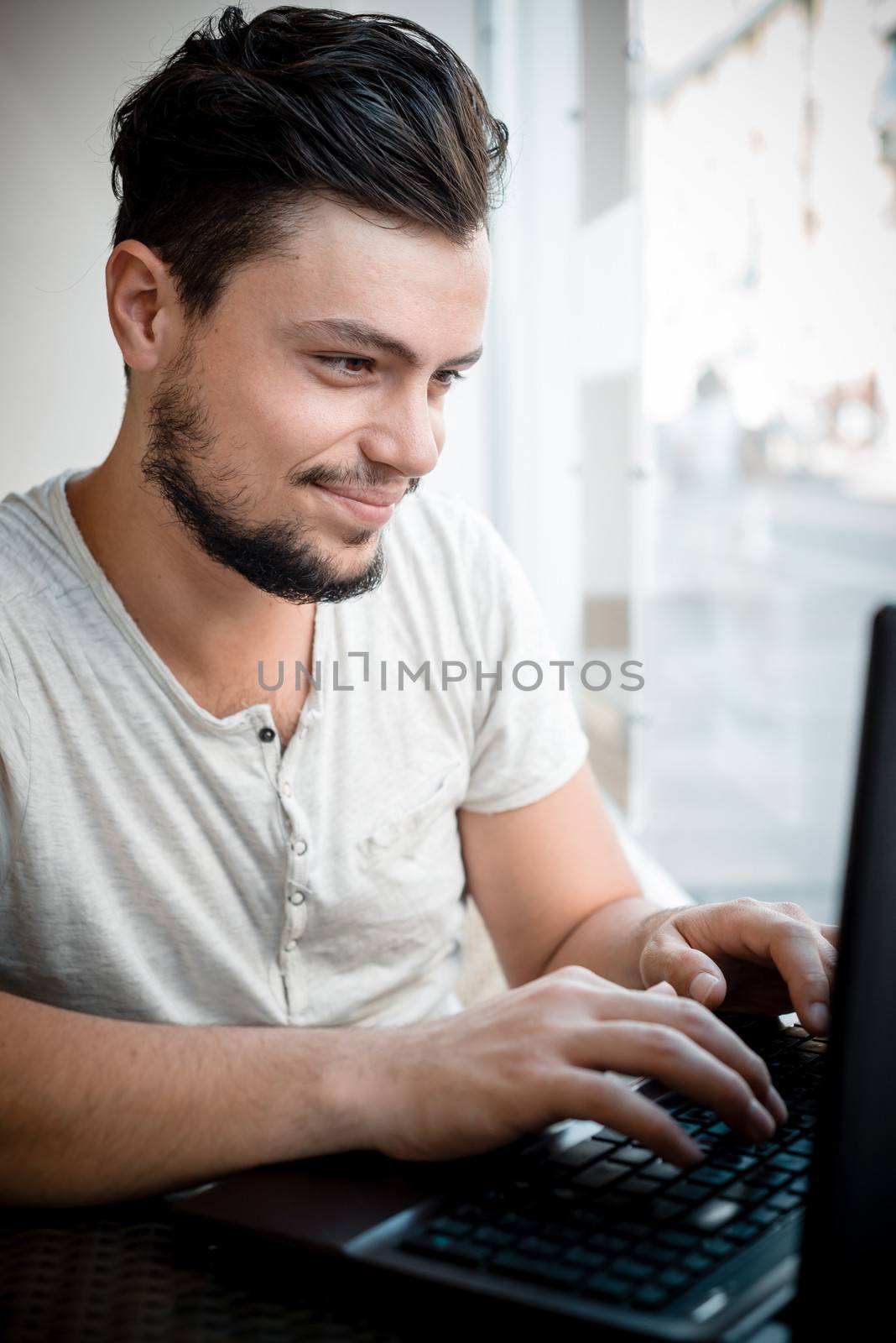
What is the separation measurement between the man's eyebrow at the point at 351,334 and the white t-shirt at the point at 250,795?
26 centimetres

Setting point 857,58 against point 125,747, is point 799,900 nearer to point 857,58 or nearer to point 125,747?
point 857,58

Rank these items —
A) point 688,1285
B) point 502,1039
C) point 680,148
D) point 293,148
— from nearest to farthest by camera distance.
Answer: point 688,1285
point 502,1039
point 293,148
point 680,148

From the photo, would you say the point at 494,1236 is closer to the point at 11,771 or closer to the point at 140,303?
the point at 11,771

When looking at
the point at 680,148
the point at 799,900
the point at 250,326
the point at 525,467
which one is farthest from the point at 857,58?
the point at 250,326

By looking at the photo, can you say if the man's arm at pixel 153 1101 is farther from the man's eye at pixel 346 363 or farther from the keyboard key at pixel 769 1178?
the man's eye at pixel 346 363

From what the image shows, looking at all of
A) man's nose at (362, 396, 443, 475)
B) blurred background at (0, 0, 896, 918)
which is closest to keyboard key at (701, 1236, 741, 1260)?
man's nose at (362, 396, 443, 475)

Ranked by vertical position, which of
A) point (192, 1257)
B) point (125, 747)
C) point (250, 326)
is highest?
point (250, 326)

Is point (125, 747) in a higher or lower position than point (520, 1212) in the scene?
higher

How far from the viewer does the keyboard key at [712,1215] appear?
0.55m

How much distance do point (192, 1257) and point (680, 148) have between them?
319 centimetres

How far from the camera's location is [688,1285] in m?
0.50

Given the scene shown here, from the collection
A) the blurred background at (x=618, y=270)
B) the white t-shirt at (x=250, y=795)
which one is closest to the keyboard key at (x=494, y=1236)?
the white t-shirt at (x=250, y=795)

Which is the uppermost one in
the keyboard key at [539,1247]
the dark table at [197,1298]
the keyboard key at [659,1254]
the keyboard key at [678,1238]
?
the keyboard key at [678,1238]

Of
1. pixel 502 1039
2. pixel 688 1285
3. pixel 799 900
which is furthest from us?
pixel 799 900
